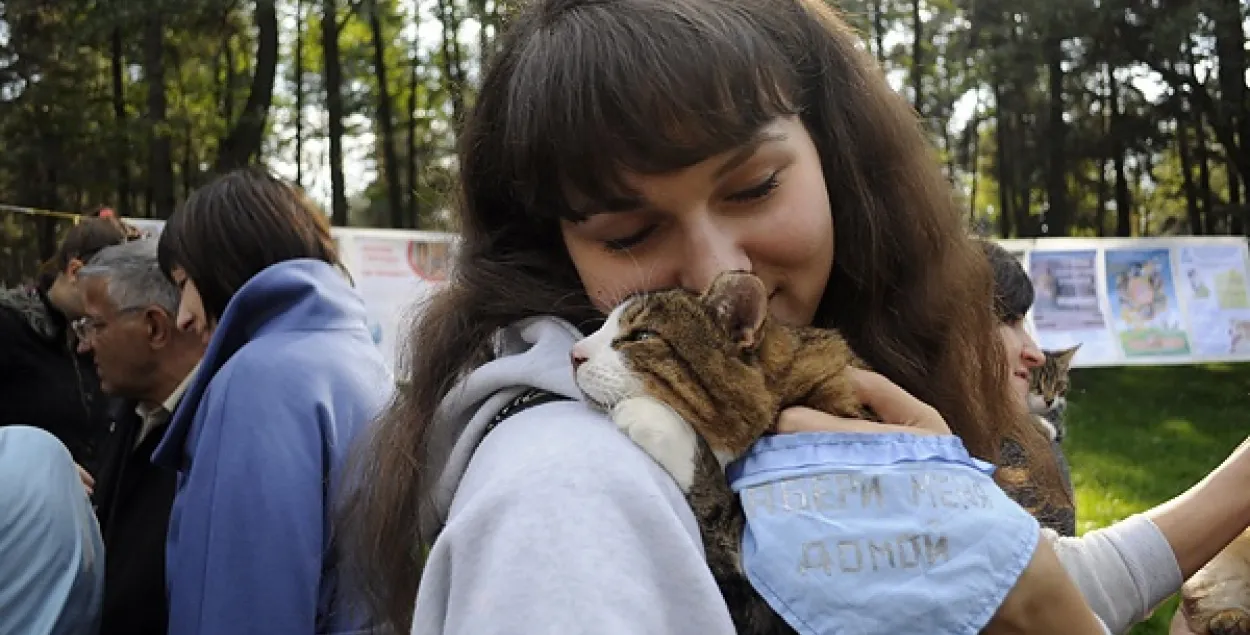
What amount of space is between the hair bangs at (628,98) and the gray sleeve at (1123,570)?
1.13 meters

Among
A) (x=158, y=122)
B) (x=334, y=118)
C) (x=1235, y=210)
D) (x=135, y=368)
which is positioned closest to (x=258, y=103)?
(x=158, y=122)

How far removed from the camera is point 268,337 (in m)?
3.19


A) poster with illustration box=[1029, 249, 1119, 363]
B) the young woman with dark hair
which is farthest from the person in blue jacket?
poster with illustration box=[1029, 249, 1119, 363]

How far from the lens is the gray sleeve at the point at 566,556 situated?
3.28 feet

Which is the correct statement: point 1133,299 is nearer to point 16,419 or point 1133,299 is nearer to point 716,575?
point 16,419

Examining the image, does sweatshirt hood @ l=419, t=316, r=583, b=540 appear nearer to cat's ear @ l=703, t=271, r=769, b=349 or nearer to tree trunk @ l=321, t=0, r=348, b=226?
cat's ear @ l=703, t=271, r=769, b=349

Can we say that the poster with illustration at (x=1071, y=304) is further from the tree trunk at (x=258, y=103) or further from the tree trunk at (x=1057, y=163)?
the tree trunk at (x=258, y=103)

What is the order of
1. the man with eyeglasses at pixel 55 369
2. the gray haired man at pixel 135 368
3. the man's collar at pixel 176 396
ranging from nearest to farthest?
the gray haired man at pixel 135 368 < the man's collar at pixel 176 396 < the man with eyeglasses at pixel 55 369

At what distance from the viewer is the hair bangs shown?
4.73 feet

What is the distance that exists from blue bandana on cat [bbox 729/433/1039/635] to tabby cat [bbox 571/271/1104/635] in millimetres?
88

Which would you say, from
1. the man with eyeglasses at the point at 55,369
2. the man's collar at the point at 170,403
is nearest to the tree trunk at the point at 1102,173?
the man with eyeglasses at the point at 55,369

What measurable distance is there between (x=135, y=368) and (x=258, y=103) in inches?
597

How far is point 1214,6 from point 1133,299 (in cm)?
604

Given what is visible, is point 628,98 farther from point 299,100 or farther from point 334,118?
point 299,100
